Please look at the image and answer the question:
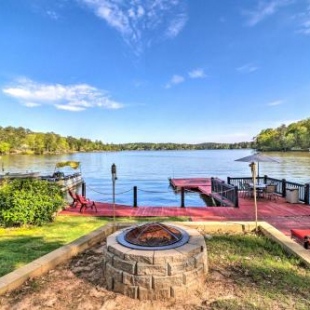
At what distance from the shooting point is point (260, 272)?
4055 millimetres

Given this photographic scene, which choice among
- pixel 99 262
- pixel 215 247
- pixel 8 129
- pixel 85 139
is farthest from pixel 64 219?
pixel 85 139

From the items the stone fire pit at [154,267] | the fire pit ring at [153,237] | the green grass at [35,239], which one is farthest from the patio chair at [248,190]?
the stone fire pit at [154,267]

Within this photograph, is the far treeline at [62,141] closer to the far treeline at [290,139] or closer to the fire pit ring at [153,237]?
the far treeline at [290,139]

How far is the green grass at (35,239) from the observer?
16.7 feet

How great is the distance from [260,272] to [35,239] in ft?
15.9

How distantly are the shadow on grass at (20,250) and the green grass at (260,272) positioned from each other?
3145 millimetres

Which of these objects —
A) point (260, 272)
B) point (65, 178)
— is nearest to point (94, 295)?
point (260, 272)

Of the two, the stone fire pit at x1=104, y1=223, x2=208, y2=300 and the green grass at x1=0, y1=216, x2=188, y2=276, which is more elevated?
the stone fire pit at x1=104, y1=223, x2=208, y2=300

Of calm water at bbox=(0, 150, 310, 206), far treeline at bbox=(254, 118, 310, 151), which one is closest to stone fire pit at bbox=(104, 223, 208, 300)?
calm water at bbox=(0, 150, 310, 206)

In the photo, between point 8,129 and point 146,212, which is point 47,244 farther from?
point 8,129

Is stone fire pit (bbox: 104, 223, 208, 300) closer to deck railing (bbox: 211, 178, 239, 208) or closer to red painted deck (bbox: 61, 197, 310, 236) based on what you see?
red painted deck (bbox: 61, 197, 310, 236)

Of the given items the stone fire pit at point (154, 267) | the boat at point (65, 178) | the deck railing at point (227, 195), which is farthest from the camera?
the boat at point (65, 178)

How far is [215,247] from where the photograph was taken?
5.09 m

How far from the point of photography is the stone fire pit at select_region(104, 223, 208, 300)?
3395 mm
